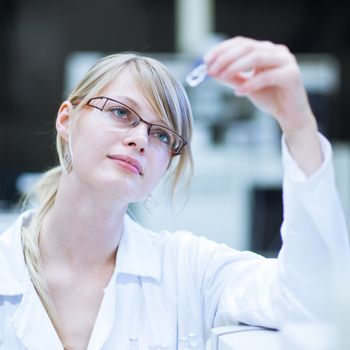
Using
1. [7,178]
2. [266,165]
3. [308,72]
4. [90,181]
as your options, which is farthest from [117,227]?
[308,72]

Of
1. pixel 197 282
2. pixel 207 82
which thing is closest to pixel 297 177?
pixel 197 282

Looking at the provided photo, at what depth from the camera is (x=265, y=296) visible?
126 cm

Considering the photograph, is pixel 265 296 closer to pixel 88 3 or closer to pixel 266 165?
pixel 266 165

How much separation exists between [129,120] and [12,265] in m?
0.42

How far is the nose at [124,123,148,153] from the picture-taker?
1.27m

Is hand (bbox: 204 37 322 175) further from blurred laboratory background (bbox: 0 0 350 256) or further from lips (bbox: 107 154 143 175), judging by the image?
blurred laboratory background (bbox: 0 0 350 256)

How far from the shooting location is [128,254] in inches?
57.5

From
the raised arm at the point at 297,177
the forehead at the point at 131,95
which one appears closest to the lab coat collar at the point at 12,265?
the forehead at the point at 131,95

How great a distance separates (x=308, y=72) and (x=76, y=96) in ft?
15.6

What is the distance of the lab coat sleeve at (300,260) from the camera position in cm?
104

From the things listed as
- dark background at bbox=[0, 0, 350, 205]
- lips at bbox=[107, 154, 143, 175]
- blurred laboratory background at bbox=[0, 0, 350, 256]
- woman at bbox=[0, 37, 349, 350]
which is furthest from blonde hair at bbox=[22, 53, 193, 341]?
dark background at bbox=[0, 0, 350, 205]

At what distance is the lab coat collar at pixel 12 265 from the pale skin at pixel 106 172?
63mm

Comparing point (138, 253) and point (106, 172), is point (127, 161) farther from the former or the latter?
point (138, 253)

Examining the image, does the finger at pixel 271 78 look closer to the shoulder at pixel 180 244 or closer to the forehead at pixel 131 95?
the forehead at pixel 131 95
